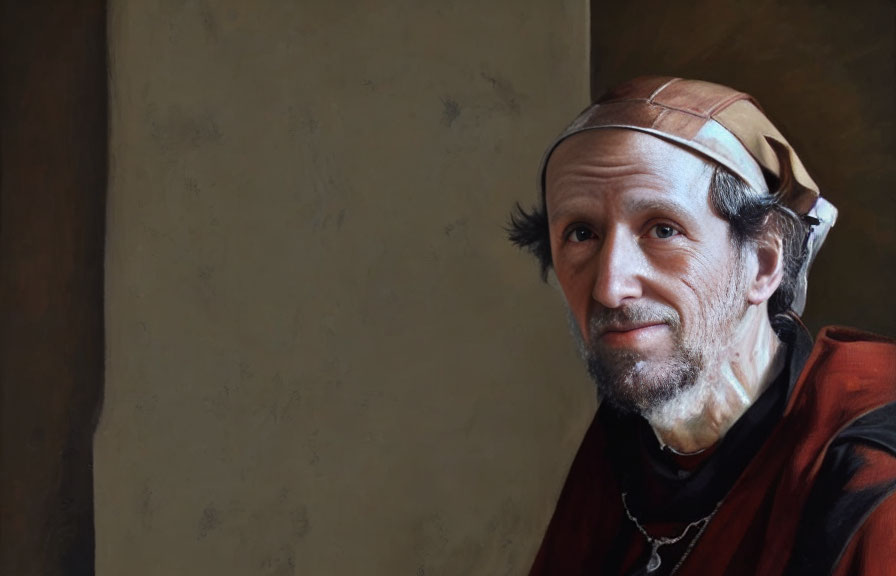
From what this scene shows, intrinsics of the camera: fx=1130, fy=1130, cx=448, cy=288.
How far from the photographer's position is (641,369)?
188 cm

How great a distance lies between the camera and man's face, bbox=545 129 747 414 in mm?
1832

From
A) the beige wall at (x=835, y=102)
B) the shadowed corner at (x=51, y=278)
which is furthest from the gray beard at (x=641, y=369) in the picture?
the shadowed corner at (x=51, y=278)

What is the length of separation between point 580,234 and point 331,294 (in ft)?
1.99

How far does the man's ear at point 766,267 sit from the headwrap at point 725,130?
0.06 meters

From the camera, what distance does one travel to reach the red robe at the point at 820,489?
5.36ft

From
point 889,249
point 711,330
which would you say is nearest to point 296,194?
point 711,330

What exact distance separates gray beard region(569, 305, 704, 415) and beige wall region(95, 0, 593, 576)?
342 millimetres

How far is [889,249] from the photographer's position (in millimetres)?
2035

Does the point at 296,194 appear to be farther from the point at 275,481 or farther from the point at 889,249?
the point at 889,249

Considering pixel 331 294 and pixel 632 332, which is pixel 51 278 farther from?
pixel 632 332

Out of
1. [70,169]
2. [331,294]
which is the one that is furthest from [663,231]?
[70,169]

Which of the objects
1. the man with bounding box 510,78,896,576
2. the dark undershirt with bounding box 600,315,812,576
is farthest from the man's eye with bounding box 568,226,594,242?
the dark undershirt with bounding box 600,315,812,576

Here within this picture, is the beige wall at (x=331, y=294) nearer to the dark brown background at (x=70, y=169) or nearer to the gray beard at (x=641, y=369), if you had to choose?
the dark brown background at (x=70, y=169)

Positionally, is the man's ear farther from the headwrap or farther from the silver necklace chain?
the silver necklace chain
